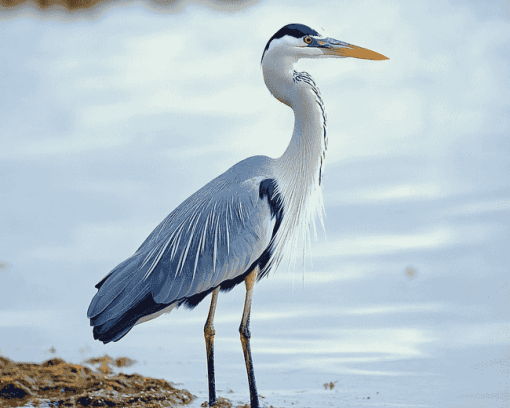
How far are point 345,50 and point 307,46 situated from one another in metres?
0.37

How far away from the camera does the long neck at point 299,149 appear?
5586 millimetres

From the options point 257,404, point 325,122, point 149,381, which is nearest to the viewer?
point 257,404

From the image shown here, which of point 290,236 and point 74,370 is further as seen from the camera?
point 74,370

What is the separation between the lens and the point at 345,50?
18.8 ft

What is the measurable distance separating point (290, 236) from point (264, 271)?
1.35ft

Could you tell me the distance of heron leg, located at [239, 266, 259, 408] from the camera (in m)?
5.27

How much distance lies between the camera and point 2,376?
6035mm

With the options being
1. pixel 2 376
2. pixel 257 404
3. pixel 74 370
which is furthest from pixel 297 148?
pixel 2 376

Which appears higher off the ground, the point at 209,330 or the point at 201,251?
the point at 201,251

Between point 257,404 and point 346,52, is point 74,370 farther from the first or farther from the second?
point 346,52

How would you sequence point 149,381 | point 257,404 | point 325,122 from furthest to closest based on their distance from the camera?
1. point 149,381
2. point 325,122
3. point 257,404

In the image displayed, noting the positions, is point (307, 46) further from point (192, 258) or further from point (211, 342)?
point (211, 342)

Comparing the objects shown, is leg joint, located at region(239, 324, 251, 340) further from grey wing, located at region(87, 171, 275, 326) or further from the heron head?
the heron head

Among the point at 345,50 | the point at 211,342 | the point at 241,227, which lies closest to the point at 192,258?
the point at 241,227
